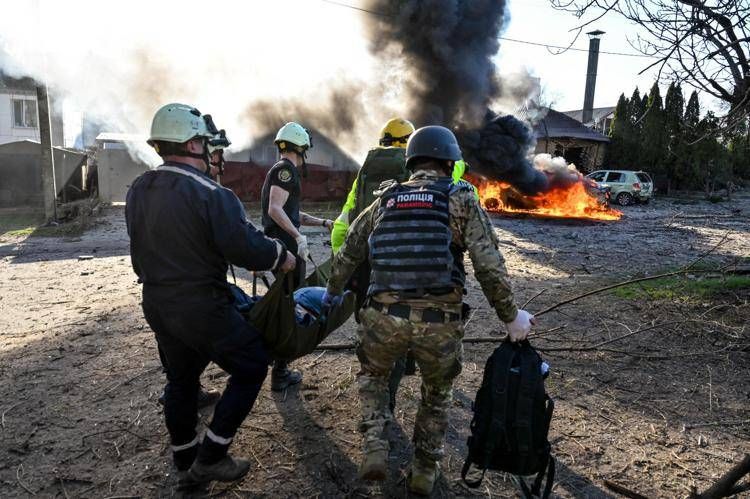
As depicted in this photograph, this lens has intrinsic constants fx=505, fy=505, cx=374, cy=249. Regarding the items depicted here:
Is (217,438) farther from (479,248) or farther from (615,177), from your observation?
(615,177)

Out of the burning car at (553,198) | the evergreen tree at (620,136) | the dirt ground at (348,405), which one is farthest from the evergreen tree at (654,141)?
the dirt ground at (348,405)

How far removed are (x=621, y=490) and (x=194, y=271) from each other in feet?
8.08

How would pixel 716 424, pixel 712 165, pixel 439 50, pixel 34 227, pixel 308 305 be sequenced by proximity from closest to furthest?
pixel 308 305 → pixel 716 424 → pixel 34 227 → pixel 439 50 → pixel 712 165

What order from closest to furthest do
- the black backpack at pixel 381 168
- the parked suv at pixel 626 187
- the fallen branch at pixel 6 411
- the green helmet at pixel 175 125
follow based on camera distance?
the green helmet at pixel 175 125
the fallen branch at pixel 6 411
the black backpack at pixel 381 168
the parked suv at pixel 626 187

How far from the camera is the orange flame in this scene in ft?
61.0

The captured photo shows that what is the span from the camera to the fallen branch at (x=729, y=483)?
2.04m

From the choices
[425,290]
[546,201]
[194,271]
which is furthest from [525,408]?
[546,201]

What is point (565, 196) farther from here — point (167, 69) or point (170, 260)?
point (170, 260)

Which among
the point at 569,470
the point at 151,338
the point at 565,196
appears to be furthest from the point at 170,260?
the point at 565,196

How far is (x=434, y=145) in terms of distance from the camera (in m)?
2.60

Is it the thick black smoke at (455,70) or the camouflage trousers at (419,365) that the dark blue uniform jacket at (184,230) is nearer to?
the camouflage trousers at (419,365)

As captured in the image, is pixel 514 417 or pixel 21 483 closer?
pixel 514 417

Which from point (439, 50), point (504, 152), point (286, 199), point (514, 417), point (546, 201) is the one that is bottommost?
point (514, 417)

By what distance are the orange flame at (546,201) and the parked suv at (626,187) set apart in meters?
4.21
